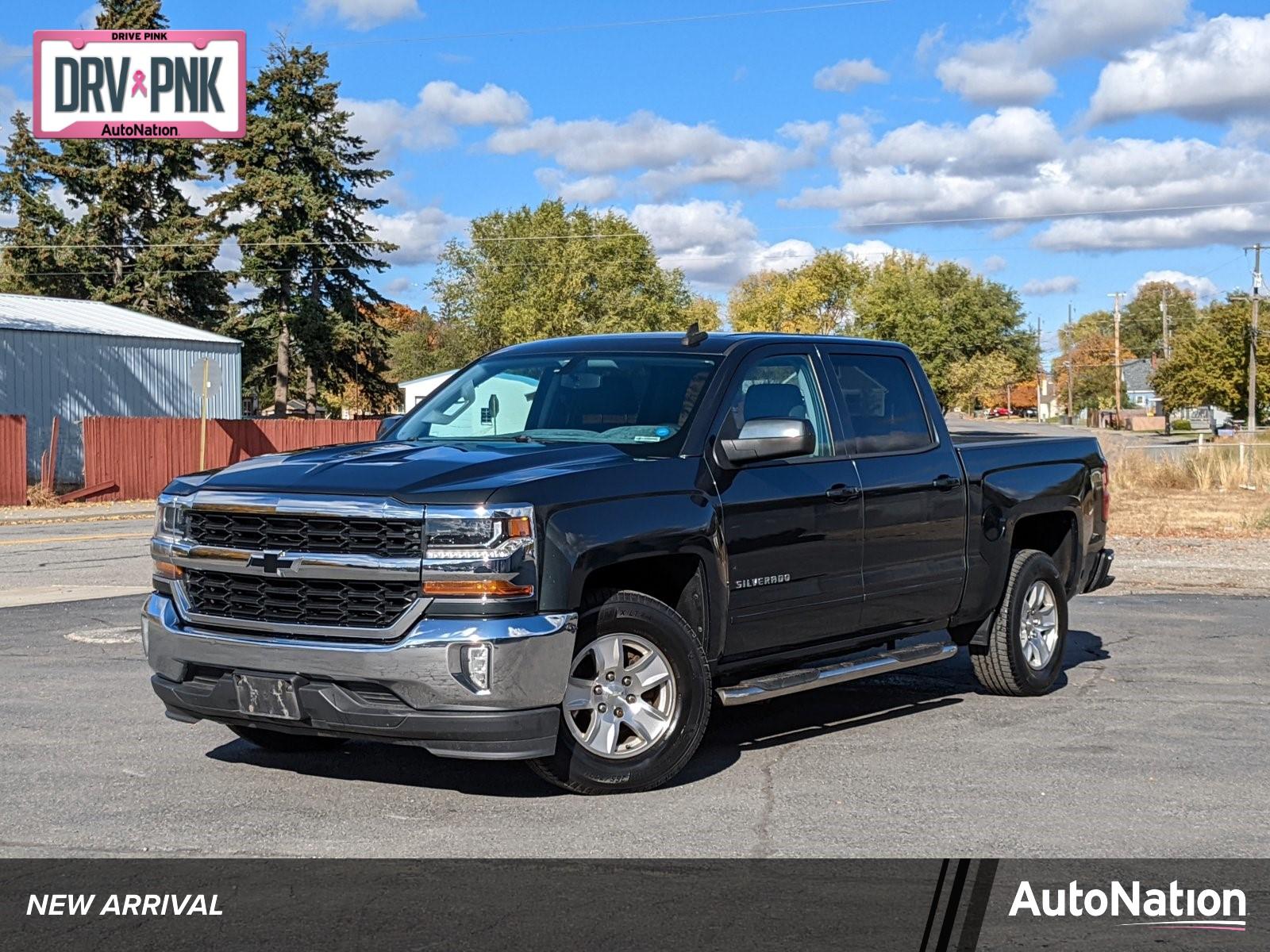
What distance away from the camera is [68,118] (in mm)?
41156

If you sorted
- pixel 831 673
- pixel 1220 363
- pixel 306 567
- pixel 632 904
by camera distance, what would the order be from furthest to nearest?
→ pixel 1220 363 → pixel 831 673 → pixel 306 567 → pixel 632 904

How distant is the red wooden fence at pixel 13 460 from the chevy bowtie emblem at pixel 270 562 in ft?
96.4

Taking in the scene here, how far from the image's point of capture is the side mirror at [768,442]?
6918 mm

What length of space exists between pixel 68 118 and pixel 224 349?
8246 millimetres

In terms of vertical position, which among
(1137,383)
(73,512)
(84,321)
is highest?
(1137,383)

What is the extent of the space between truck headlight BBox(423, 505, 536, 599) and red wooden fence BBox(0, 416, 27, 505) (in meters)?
30.0

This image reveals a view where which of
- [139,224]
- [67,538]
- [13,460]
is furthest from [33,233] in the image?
[67,538]

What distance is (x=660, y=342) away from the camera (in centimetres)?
778

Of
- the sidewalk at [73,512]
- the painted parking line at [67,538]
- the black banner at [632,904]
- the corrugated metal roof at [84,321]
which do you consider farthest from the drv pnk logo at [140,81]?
the black banner at [632,904]

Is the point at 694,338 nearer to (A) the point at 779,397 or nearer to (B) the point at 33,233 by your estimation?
(A) the point at 779,397

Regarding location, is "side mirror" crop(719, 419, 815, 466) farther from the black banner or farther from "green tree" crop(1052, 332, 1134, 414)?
"green tree" crop(1052, 332, 1134, 414)

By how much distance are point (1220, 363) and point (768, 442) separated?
83.6 m

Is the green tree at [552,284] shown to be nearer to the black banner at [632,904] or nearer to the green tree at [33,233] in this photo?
the green tree at [33,233]

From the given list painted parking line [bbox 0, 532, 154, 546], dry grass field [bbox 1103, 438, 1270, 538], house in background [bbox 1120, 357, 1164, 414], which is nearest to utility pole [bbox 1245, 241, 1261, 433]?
dry grass field [bbox 1103, 438, 1270, 538]
